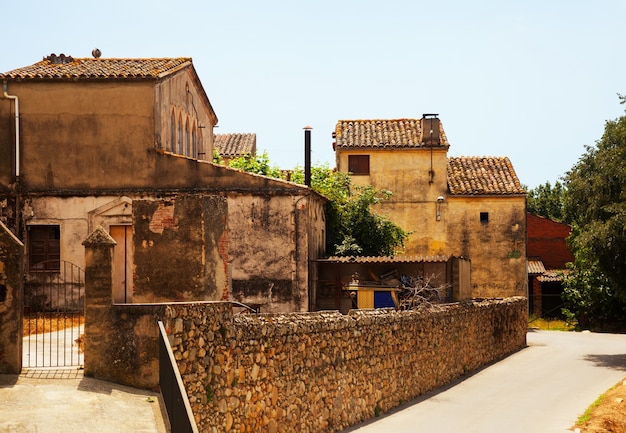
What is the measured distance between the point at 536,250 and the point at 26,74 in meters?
37.0

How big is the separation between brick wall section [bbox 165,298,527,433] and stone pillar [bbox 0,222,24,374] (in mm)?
2144

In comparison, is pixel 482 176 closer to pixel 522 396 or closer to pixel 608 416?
pixel 522 396

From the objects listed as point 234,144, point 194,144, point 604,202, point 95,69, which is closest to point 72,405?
point 95,69

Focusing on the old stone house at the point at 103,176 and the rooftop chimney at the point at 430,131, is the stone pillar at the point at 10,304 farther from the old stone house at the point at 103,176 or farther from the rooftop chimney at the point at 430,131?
the rooftop chimney at the point at 430,131

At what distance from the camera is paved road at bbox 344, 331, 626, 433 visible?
820 inches

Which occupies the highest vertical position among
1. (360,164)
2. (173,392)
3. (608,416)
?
(360,164)

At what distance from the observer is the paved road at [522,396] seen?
68.3 ft

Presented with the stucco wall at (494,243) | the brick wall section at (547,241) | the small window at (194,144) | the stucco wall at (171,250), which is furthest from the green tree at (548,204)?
the stucco wall at (171,250)

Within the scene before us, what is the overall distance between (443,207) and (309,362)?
29.7 meters

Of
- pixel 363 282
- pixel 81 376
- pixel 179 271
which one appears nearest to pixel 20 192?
pixel 363 282

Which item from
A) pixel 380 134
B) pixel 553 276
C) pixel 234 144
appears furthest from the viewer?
pixel 234 144

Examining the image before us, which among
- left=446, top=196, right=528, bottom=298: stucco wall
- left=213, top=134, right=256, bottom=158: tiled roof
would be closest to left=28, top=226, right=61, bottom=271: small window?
left=446, top=196, right=528, bottom=298: stucco wall

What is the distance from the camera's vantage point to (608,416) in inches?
869

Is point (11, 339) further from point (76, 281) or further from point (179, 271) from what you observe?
point (76, 281)
